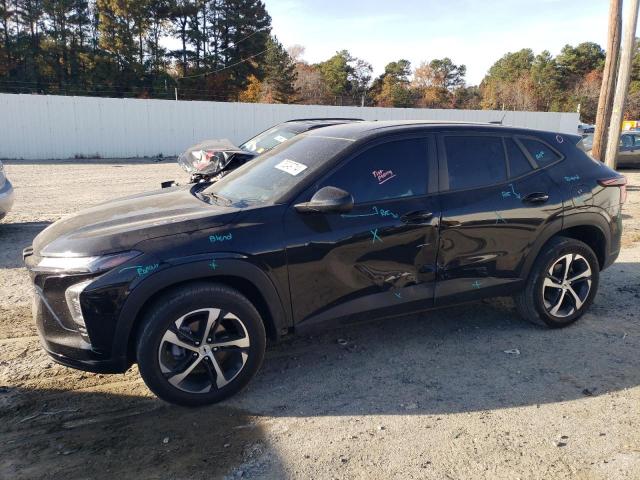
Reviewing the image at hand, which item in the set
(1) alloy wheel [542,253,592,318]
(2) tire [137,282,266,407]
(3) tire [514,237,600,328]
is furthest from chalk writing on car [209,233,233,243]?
(1) alloy wheel [542,253,592,318]

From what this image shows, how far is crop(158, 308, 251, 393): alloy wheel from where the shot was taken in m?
3.16

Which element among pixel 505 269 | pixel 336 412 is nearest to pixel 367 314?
pixel 336 412

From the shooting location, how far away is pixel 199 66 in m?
46.2

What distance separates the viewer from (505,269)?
4191 millimetres

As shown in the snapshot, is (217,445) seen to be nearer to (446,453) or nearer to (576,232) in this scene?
(446,453)

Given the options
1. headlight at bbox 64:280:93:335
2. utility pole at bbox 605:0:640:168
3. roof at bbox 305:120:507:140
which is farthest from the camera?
utility pole at bbox 605:0:640:168

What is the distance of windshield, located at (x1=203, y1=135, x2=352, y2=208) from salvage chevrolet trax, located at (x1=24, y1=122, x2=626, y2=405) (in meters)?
0.02

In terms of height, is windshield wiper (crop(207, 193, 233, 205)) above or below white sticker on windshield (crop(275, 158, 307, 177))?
below

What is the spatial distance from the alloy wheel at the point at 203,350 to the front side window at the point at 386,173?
1162mm

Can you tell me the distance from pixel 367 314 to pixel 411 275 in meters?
0.44

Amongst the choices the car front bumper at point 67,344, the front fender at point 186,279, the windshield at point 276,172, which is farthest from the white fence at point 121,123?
the car front bumper at point 67,344

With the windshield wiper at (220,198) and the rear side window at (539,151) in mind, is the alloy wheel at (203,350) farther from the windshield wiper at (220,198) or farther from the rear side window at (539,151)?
the rear side window at (539,151)

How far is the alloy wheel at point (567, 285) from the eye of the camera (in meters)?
4.41

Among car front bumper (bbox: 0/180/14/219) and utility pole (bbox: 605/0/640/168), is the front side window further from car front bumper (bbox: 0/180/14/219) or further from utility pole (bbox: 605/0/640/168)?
utility pole (bbox: 605/0/640/168)
